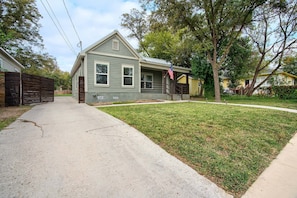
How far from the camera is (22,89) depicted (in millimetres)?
9430

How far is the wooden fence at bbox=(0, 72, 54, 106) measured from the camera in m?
8.62

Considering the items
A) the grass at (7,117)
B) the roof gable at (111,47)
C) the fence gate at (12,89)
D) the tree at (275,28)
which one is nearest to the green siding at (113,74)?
the roof gable at (111,47)

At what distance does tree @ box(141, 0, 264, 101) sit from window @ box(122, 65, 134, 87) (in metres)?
5.10

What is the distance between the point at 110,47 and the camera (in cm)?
1151

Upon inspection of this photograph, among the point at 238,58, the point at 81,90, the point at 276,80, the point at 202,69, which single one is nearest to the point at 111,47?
the point at 81,90

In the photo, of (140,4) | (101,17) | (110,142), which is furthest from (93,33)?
(110,142)

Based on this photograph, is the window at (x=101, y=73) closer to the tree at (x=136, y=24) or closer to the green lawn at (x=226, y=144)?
the green lawn at (x=226, y=144)

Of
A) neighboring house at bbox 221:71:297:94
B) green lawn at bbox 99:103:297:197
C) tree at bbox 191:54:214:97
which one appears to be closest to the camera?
green lawn at bbox 99:103:297:197

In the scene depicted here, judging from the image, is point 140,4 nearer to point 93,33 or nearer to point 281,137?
point 93,33

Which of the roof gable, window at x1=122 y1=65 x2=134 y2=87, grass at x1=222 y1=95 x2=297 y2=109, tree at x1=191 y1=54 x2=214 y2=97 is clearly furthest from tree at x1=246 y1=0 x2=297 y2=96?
window at x1=122 y1=65 x2=134 y2=87

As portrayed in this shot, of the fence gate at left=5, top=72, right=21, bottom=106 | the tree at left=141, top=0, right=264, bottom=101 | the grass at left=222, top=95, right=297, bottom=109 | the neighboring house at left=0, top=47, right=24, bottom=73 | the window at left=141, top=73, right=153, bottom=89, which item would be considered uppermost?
the tree at left=141, top=0, right=264, bottom=101

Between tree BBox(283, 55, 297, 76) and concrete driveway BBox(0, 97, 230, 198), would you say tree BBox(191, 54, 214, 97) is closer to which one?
concrete driveway BBox(0, 97, 230, 198)

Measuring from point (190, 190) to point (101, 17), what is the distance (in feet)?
50.8

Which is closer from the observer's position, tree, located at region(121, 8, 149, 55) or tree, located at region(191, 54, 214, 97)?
tree, located at region(191, 54, 214, 97)
